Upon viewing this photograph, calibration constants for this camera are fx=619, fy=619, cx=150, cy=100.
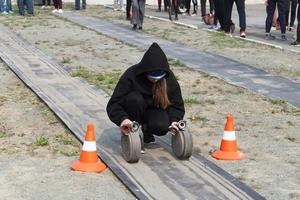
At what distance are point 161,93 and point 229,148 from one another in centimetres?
76

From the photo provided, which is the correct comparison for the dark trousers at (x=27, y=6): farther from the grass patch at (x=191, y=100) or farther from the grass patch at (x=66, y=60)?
the grass patch at (x=191, y=100)

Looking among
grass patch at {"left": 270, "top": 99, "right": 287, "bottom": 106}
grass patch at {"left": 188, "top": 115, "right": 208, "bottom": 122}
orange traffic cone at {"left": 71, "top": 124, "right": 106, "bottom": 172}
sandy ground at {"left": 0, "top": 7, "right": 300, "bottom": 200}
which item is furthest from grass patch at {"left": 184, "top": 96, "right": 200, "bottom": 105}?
orange traffic cone at {"left": 71, "top": 124, "right": 106, "bottom": 172}

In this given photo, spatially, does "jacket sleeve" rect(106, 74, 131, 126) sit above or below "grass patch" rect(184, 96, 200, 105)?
above

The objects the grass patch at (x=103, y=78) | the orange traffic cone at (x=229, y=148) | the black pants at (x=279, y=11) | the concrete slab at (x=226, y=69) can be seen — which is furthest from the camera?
the black pants at (x=279, y=11)

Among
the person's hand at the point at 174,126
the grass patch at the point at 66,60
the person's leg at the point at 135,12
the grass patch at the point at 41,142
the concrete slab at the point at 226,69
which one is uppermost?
the person's leg at the point at 135,12

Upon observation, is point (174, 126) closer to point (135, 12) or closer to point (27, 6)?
point (135, 12)

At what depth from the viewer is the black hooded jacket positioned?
5172 millimetres

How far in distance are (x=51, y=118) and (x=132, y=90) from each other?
5.24ft

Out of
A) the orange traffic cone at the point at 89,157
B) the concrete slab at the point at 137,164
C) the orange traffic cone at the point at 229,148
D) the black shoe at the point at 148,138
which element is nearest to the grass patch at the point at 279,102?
the concrete slab at the point at 137,164

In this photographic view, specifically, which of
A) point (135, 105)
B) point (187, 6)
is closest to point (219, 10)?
point (187, 6)

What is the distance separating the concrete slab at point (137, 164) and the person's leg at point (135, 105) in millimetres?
371

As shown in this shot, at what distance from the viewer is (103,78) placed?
884 centimetres

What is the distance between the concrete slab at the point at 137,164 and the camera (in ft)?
15.1

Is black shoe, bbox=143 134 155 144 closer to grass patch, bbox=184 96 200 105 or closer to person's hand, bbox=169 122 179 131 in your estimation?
person's hand, bbox=169 122 179 131
